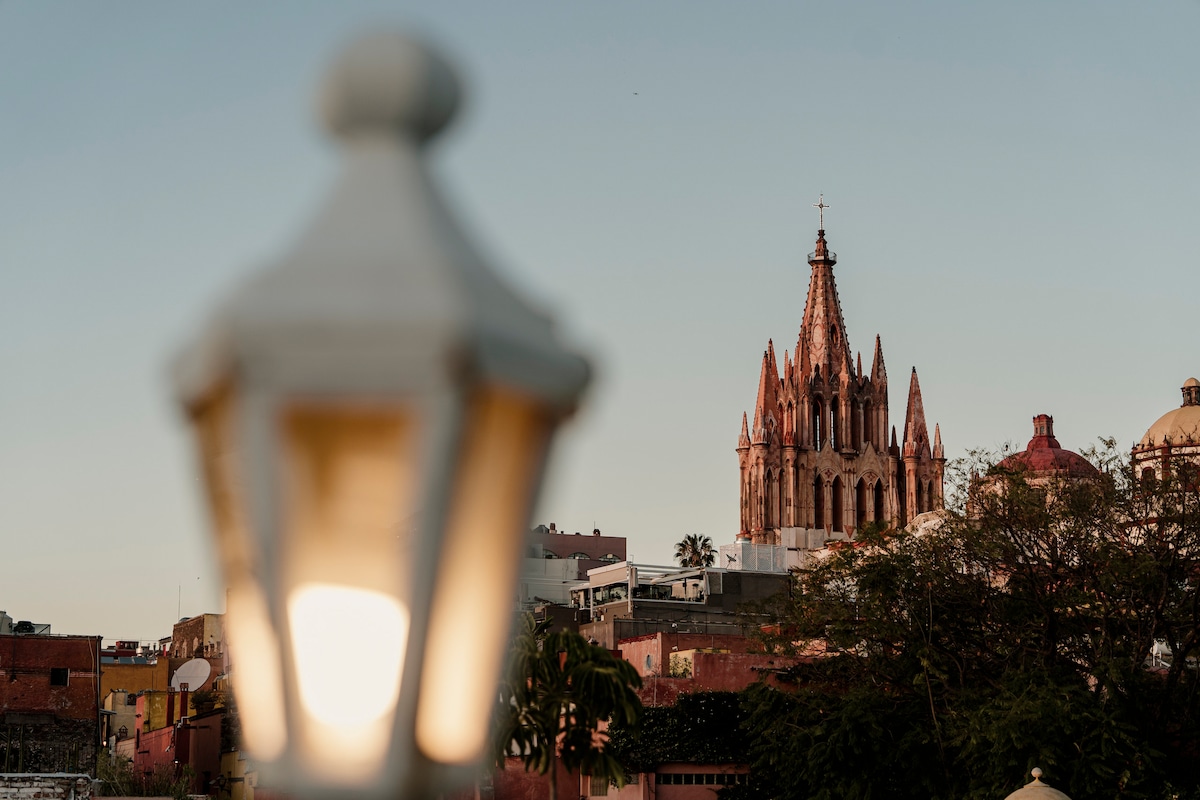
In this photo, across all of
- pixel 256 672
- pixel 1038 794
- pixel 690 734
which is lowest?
pixel 690 734

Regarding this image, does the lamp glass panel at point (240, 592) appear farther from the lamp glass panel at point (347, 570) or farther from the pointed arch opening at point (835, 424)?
the pointed arch opening at point (835, 424)

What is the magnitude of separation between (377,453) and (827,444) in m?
90.1

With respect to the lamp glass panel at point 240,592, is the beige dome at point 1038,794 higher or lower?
lower

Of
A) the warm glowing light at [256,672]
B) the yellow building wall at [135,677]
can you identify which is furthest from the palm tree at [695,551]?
the warm glowing light at [256,672]

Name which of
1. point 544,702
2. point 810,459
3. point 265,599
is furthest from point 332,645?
point 810,459

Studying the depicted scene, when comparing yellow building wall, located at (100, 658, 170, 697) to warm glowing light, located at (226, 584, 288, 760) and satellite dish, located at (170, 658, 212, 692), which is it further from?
warm glowing light, located at (226, 584, 288, 760)

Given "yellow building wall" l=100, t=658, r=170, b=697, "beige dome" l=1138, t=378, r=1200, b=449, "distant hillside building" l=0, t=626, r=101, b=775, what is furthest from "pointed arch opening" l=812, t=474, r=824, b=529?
"distant hillside building" l=0, t=626, r=101, b=775

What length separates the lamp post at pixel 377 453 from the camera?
1.33 meters

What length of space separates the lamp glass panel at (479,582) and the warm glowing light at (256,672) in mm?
148

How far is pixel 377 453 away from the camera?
4.52 ft

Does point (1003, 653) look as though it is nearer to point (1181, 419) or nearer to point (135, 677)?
point (135, 677)

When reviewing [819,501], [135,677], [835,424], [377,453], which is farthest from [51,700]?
[835,424]

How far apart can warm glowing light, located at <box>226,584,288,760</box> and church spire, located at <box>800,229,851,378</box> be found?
9047cm

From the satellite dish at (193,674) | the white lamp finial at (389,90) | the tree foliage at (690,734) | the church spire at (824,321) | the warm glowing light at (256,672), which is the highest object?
the church spire at (824,321)
